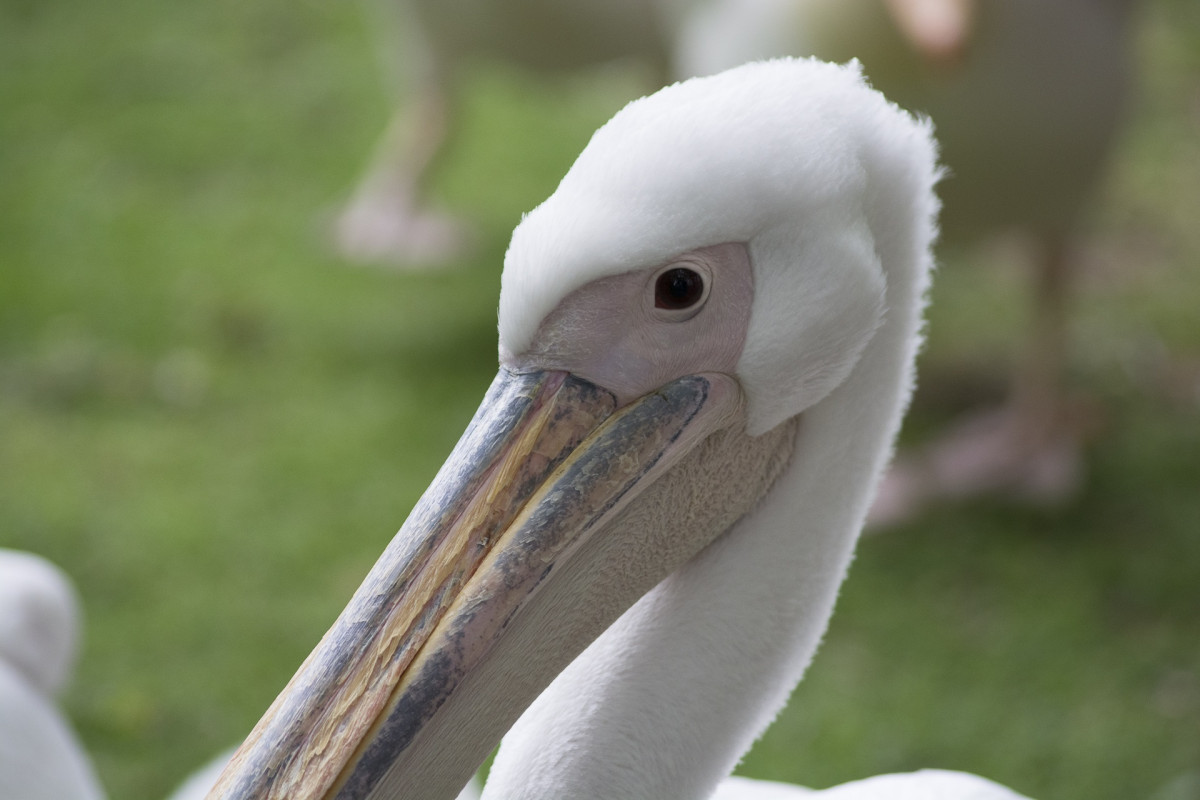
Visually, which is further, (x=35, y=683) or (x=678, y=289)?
(x=35, y=683)

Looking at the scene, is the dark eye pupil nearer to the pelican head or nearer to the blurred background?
the pelican head

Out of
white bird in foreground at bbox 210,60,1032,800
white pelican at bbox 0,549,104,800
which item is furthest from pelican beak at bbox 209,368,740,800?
white pelican at bbox 0,549,104,800

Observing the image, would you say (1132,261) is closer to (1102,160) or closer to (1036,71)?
(1102,160)

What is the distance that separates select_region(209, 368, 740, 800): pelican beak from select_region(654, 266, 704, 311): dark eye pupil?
0.29 ft

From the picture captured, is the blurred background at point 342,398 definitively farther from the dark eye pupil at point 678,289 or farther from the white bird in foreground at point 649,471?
the dark eye pupil at point 678,289

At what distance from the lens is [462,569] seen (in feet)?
4.45

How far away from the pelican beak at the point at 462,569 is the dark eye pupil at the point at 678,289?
0.09 meters

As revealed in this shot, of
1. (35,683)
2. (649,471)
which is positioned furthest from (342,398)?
(649,471)

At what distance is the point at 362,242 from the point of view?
191 inches

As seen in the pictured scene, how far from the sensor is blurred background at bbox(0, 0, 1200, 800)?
10.2ft

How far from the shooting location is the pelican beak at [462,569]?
1.31 meters

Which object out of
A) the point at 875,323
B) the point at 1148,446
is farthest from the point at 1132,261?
the point at 875,323

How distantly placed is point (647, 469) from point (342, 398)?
2871mm

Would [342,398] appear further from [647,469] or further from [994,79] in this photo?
[647,469]
